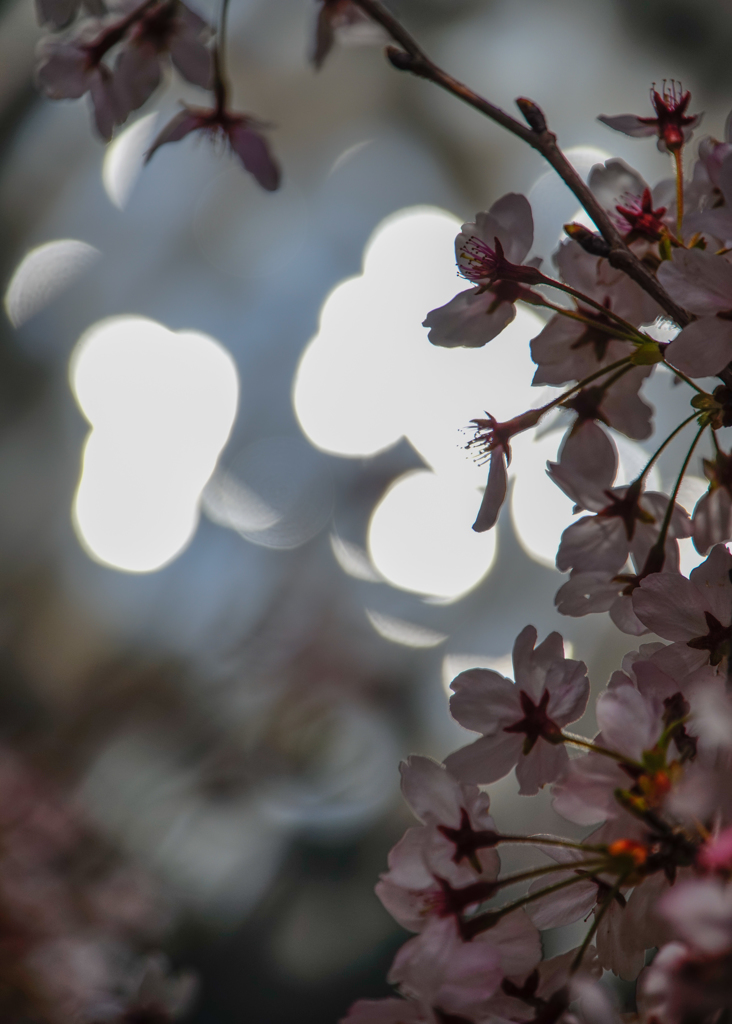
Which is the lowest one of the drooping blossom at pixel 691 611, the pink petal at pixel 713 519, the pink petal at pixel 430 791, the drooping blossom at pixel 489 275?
the pink petal at pixel 430 791

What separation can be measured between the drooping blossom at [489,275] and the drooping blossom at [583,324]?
31mm

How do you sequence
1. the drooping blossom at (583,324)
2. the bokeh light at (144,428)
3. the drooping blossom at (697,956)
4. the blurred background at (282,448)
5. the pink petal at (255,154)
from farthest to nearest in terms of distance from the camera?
the bokeh light at (144,428) → the blurred background at (282,448) → the pink petal at (255,154) → the drooping blossom at (583,324) → the drooping blossom at (697,956)

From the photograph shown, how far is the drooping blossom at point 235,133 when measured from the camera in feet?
1.51

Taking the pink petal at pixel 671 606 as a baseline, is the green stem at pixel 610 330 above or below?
above

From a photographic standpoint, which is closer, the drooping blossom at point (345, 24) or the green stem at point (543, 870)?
the green stem at point (543, 870)

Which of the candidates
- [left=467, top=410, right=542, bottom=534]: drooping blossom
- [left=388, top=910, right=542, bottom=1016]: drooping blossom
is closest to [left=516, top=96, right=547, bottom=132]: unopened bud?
[left=467, top=410, right=542, bottom=534]: drooping blossom

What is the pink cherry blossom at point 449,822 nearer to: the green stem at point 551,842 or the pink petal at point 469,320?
the green stem at point 551,842

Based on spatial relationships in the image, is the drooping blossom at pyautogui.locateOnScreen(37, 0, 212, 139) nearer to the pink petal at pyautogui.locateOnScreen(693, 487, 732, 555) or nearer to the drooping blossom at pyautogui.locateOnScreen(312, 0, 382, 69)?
the drooping blossom at pyautogui.locateOnScreen(312, 0, 382, 69)

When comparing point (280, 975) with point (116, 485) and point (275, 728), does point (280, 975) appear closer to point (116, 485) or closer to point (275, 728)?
point (275, 728)

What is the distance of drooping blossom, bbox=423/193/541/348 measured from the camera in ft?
1.12

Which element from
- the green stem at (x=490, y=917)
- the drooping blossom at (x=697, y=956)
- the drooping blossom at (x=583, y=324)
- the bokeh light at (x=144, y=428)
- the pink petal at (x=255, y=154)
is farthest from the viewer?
the bokeh light at (x=144, y=428)

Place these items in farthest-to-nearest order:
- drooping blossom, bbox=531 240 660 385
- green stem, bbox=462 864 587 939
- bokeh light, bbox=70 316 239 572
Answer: bokeh light, bbox=70 316 239 572 → drooping blossom, bbox=531 240 660 385 → green stem, bbox=462 864 587 939

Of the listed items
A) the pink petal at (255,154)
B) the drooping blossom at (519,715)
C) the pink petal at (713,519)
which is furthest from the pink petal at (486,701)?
the pink petal at (255,154)

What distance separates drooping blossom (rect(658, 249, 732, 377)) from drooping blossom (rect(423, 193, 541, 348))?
0.07 m
